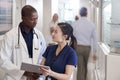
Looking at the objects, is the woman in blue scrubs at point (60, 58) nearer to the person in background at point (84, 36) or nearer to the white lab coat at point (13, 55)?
the white lab coat at point (13, 55)

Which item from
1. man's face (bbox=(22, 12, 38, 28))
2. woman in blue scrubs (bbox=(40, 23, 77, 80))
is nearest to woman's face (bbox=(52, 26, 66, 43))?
woman in blue scrubs (bbox=(40, 23, 77, 80))

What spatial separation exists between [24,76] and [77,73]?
2646 mm

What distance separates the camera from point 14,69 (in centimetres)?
241

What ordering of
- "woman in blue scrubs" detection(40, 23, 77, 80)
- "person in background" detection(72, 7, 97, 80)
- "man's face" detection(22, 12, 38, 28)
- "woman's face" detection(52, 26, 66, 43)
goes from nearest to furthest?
"woman in blue scrubs" detection(40, 23, 77, 80), "woman's face" detection(52, 26, 66, 43), "man's face" detection(22, 12, 38, 28), "person in background" detection(72, 7, 97, 80)

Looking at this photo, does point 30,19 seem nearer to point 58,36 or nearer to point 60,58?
point 58,36

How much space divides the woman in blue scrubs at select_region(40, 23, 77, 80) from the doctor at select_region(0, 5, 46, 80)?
0.24 meters

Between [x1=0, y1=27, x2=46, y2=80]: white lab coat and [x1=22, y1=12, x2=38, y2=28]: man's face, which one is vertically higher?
[x1=22, y1=12, x2=38, y2=28]: man's face

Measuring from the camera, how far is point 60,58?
215cm

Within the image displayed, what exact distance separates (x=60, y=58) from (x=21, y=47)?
524 mm

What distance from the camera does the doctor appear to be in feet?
7.85

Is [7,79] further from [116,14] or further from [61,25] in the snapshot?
[116,14]

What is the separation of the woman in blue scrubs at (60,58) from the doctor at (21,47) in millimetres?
241

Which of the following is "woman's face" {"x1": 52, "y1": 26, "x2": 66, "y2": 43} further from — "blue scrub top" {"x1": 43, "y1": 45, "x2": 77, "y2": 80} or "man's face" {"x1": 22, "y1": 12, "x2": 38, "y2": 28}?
"man's face" {"x1": 22, "y1": 12, "x2": 38, "y2": 28}

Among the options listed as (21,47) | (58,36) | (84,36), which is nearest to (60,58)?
(58,36)
